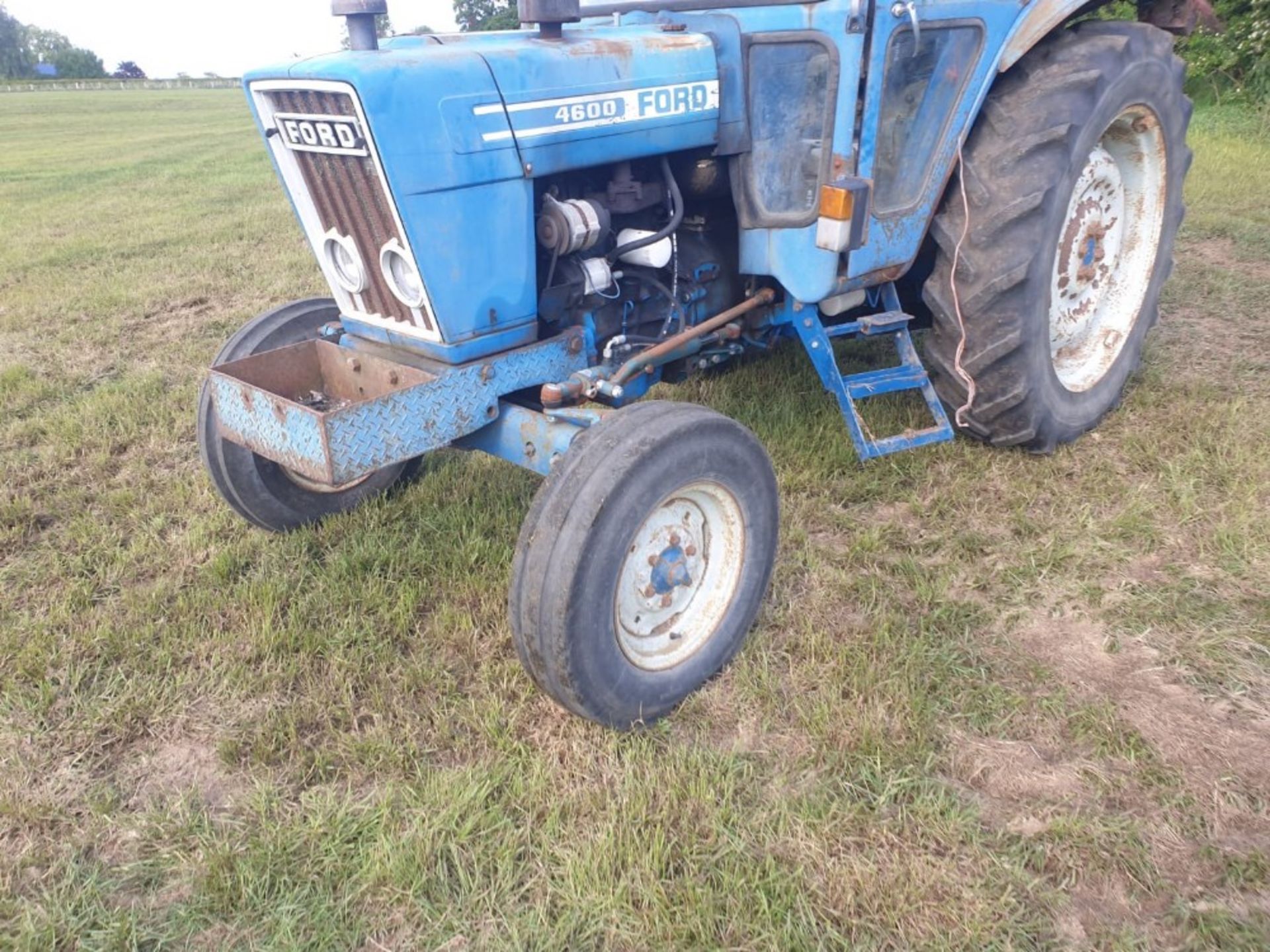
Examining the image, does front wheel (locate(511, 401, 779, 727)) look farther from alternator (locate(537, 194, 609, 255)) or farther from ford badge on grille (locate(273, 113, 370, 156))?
ford badge on grille (locate(273, 113, 370, 156))

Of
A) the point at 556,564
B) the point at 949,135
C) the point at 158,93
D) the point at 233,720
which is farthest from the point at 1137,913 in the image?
the point at 158,93

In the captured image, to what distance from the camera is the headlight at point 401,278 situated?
97.2 inches

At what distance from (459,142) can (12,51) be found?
92.8 m

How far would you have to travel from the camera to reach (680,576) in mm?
2486

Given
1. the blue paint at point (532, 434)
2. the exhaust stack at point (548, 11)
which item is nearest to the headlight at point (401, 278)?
the blue paint at point (532, 434)

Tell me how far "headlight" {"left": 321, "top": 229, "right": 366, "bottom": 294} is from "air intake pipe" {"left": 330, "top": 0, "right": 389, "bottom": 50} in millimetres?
490

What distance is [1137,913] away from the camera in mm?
1894

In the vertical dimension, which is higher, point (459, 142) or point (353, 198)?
point (459, 142)

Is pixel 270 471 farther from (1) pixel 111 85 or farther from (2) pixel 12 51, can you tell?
(2) pixel 12 51

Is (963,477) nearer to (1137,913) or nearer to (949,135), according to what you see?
→ (949,135)

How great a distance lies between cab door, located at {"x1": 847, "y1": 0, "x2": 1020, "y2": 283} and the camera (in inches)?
114

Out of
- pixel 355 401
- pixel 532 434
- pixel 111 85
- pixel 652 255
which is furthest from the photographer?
pixel 111 85

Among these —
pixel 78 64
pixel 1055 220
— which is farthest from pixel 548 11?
pixel 78 64

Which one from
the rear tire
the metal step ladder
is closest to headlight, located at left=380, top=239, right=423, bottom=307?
the metal step ladder
